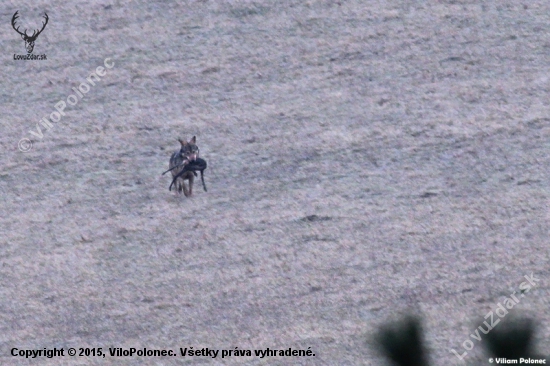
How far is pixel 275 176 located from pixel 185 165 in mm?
536

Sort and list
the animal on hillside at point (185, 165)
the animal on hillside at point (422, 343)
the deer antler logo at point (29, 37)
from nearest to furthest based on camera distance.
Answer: the animal on hillside at point (422, 343), the animal on hillside at point (185, 165), the deer antler logo at point (29, 37)

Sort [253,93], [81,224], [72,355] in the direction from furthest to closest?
[253,93]
[81,224]
[72,355]

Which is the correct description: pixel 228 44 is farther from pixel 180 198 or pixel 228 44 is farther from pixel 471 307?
pixel 471 307

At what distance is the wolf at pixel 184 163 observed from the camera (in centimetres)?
425

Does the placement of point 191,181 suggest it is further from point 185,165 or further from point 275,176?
point 275,176

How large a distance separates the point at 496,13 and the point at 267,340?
2433 millimetres

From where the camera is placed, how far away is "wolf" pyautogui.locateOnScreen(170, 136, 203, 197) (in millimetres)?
4250

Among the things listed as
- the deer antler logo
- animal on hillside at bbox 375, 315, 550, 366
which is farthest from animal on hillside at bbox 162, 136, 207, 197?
animal on hillside at bbox 375, 315, 550, 366

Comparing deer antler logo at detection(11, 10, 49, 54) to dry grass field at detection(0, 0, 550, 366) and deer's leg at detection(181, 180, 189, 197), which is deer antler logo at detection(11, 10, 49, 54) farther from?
deer's leg at detection(181, 180, 189, 197)

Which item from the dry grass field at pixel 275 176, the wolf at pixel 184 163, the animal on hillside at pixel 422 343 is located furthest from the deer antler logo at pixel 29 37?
the animal on hillside at pixel 422 343

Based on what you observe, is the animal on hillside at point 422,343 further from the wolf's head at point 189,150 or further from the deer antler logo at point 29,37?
the deer antler logo at point 29,37

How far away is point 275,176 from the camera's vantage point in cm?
445

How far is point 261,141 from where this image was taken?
4512mm

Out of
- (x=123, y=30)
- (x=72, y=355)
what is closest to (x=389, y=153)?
(x=123, y=30)
